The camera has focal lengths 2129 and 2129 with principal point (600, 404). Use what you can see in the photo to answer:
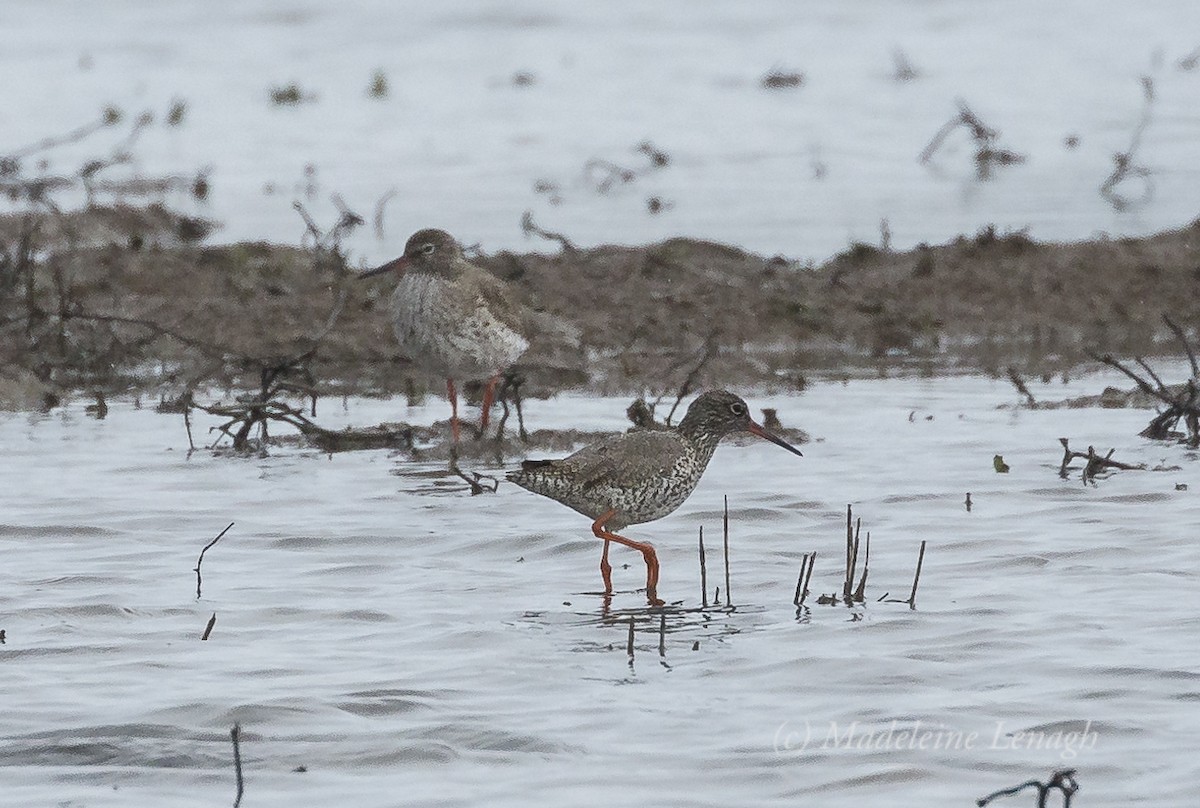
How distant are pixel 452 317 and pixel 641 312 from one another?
364 centimetres

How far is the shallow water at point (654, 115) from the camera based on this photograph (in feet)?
70.7

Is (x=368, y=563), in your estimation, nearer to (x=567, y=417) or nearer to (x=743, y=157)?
(x=567, y=417)

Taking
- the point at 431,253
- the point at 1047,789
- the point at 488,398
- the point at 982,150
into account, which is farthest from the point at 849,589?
the point at 982,150

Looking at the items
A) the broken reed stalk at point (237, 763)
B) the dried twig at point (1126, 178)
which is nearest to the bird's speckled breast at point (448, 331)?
the broken reed stalk at point (237, 763)

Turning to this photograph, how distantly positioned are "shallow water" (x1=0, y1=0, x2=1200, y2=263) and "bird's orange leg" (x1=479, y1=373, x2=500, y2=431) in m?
5.10

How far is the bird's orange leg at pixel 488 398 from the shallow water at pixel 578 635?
75 cm

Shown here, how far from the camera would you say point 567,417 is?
14.0m

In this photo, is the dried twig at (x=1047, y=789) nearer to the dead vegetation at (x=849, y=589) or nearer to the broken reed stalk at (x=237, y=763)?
the broken reed stalk at (x=237, y=763)

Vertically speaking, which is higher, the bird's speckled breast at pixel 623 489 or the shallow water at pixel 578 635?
the bird's speckled breast at pixel 623 489

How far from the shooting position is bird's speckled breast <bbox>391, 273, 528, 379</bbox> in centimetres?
1331

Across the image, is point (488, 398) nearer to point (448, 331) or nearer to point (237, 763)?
point (448, 331)

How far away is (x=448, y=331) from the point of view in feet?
43.7

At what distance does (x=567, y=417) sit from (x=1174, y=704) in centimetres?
694

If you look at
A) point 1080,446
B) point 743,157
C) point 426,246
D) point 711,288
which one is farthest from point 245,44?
point 1080,446
